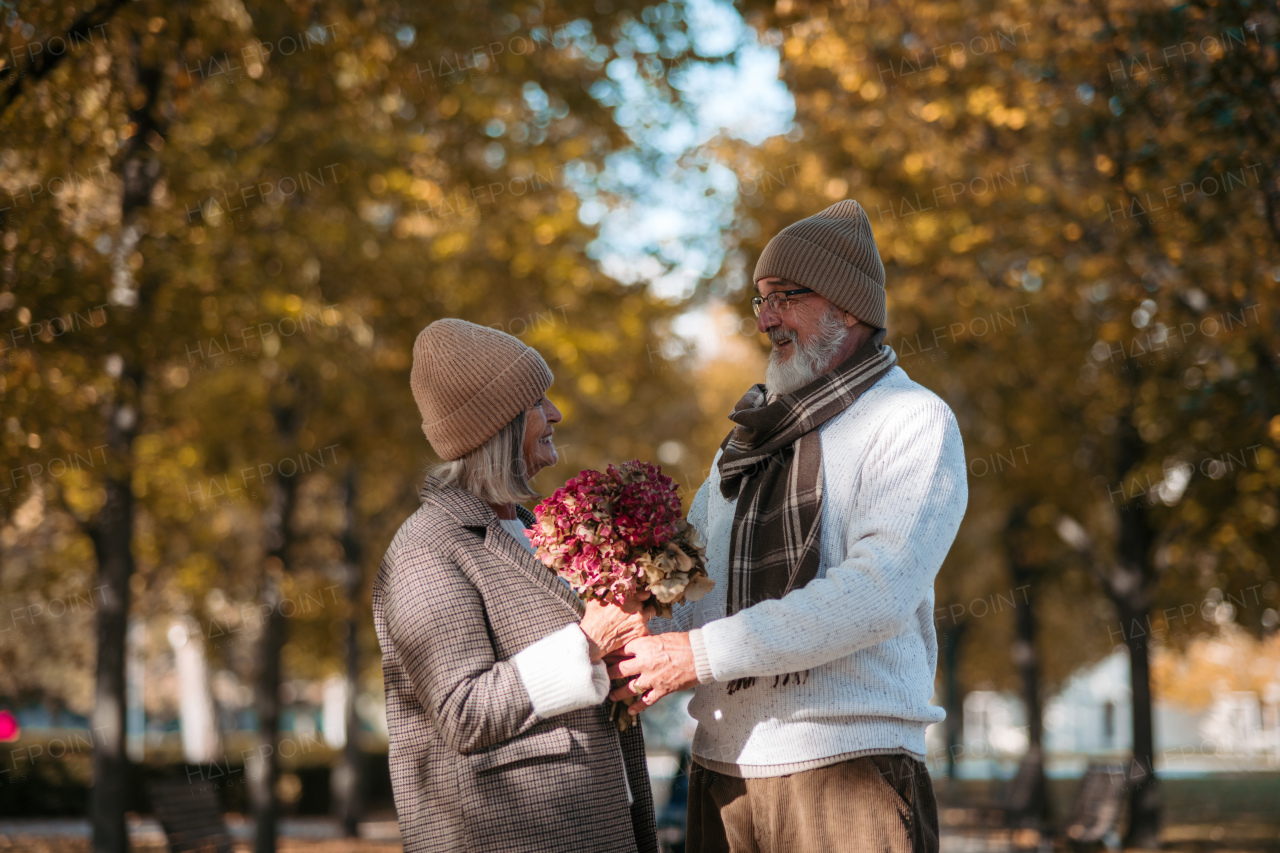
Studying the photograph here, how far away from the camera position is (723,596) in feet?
10.4

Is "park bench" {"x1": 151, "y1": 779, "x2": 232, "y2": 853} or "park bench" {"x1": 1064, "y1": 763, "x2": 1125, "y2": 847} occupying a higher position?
"park bench" {"x1": 151, "y1": 779, "x2": 232, "y2": 853}

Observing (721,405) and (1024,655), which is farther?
(721,405)

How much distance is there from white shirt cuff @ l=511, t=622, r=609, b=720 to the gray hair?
0.52 metres

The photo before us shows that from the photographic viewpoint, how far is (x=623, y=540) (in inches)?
112

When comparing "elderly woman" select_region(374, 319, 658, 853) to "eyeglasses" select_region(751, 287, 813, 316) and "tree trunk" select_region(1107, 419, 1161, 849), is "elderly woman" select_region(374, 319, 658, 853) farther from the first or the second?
"tree trunk" select_region(1107, 419, 1161, 849)

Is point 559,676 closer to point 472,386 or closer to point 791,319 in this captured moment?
point 472,386

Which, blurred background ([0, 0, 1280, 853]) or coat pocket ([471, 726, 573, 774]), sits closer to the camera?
coat pocket ([471, 726, 573, 774])

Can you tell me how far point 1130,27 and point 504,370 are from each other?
23.8 feet

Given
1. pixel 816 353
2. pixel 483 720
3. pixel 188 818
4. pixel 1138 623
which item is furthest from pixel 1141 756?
pixel 483 720

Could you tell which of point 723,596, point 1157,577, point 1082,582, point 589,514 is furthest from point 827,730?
point 1082,582

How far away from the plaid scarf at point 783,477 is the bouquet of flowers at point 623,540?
16 centimetres

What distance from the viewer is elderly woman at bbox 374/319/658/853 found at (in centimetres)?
279

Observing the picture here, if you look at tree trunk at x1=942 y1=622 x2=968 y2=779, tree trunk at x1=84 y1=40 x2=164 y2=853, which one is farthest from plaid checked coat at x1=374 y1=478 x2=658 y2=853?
tree trunk at x1=942 y1=622 x2=968 y2=779

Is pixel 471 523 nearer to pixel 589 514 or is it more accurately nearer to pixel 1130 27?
pixel 589 514
